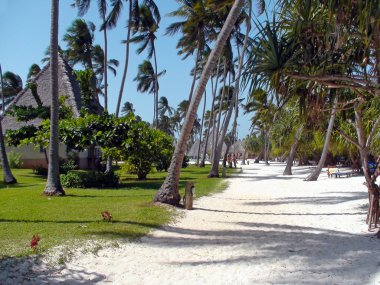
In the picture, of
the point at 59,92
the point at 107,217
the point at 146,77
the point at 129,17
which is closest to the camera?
the point at 107,217

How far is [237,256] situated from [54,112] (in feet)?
27.0

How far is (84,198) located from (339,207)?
785 cm

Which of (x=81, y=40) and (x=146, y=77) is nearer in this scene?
(x=81, y=40)

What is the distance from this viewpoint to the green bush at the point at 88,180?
1750 centimetres

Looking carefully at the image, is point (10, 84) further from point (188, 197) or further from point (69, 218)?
point (69, 218)

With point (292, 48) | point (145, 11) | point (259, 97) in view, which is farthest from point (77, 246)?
point (145, 11)

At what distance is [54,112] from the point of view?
43.0 feet

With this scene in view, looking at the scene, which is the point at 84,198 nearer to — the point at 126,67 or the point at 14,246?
the point at 14,246

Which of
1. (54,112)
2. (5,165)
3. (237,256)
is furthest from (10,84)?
(237,256)

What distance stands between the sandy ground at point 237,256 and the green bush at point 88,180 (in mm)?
7718

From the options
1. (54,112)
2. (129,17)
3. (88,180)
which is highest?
(129,17)

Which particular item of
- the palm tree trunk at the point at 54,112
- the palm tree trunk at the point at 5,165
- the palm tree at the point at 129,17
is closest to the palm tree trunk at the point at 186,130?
the palm tree trunk at the point at 54,112

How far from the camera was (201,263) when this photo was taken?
6.68 m

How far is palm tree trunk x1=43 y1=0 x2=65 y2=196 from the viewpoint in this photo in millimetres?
12859
